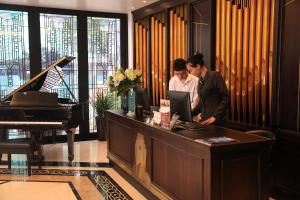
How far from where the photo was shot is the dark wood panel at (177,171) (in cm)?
272

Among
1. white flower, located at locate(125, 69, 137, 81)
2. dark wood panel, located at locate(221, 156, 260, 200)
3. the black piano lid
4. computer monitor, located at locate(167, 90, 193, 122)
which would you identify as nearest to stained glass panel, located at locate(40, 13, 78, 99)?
the black piano lid

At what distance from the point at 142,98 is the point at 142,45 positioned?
2.95 m

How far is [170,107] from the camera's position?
3.38 metres

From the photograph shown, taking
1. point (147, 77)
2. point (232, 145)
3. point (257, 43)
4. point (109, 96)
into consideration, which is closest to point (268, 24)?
point (257, 43)

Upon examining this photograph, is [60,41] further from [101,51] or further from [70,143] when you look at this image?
[70,143]

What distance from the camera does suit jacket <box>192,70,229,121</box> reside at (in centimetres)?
357

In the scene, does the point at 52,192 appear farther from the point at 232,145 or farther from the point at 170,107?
the point at 232,145

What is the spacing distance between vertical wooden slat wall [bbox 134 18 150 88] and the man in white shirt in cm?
232

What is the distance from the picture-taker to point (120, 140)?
4.62m

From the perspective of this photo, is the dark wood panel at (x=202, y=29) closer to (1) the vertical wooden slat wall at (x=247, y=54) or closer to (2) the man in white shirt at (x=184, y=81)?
(1) the vertical wooden slat wall at (x=247, y=54)

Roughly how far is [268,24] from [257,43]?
0.88 feet

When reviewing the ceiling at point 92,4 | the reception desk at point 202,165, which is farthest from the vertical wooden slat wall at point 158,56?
the reception desk at point 202,165

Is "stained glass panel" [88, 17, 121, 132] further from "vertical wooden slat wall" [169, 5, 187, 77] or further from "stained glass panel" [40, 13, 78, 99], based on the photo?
"vertical wooden slat wall" [169, 5, 187, 77]

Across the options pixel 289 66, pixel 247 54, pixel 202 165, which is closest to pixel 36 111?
pixel 247 54
